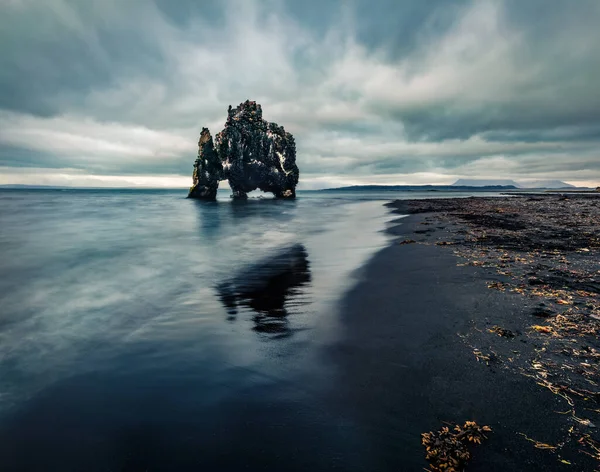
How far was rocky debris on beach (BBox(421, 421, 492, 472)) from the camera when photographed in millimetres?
3846

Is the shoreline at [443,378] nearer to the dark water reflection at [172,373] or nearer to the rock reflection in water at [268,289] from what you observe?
the dark water reflection at [172,373]

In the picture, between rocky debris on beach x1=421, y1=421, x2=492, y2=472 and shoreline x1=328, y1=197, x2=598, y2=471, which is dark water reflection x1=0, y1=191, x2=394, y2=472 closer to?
shoreline x1=328, y1=197, x2=598, y2=471

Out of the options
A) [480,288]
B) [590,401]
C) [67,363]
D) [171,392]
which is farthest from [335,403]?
[480,288]

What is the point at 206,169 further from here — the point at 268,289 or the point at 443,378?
the point at 443,378

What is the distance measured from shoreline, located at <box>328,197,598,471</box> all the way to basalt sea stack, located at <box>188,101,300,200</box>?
10326cm

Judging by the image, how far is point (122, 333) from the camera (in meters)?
8.52

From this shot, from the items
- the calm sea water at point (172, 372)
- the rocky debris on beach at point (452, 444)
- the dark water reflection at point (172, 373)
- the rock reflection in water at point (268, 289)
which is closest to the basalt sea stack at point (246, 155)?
the rock reflection in water at point (268, 289)

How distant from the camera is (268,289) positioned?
11.9 meters

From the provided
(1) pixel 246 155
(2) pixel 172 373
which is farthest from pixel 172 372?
(1) pixel 246 155

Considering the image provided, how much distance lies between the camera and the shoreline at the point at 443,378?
407 cm

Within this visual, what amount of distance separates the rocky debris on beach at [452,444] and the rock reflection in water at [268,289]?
13.9 ft

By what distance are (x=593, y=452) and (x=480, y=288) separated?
6398 millimetres

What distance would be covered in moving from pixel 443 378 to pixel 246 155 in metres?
107

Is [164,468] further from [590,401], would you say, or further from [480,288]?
[480,288]
